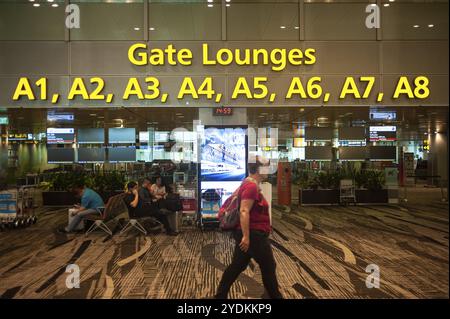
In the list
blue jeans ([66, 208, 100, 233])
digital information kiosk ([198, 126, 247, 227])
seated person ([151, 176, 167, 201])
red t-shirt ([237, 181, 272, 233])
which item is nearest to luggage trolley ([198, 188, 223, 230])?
digital information kiosk ([198, 126, 247, 227])

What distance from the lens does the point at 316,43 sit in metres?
9.84

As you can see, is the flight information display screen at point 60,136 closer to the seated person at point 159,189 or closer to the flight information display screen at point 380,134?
the seated person at point 159,189

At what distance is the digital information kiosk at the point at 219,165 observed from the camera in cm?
922

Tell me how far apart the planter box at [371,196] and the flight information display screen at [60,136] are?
946cm

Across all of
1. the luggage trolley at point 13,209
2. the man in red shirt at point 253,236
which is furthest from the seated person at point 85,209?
the man in red shirt at point 253,236

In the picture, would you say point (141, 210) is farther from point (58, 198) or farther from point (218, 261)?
point (58, 198)

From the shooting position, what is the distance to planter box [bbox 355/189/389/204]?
14.2 meters

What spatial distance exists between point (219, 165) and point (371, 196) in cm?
709

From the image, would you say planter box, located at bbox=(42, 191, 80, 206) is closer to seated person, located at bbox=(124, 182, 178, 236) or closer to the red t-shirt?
seated person, located at bbox=(124, 182, 178, 236)

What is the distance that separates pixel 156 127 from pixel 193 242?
863 centimetres

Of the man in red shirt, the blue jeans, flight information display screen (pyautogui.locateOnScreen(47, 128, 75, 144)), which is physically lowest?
the blue jeans

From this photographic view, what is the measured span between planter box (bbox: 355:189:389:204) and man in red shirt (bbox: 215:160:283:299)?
34.5 feet

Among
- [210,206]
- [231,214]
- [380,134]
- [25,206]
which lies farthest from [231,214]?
[380,134]

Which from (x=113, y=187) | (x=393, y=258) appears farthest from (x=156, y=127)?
(x=393, y=258)
